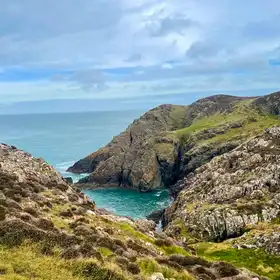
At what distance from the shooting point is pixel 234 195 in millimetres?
84875

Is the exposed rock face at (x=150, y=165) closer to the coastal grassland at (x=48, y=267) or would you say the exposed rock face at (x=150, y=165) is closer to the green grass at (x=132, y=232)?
the green grass at (x=132, y=232)

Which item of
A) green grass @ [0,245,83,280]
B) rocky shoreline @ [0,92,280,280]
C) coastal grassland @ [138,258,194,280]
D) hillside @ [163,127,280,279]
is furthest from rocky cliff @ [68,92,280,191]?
green grass @ [0,245,83,280]

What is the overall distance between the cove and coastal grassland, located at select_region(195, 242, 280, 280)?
66.5 m

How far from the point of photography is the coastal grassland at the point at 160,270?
75.9 ft

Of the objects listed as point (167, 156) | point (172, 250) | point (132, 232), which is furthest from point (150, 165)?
point (172, 250)

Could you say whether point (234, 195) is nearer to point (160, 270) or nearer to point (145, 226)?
point (145, 226)

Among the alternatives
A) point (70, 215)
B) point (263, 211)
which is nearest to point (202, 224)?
point (263, 211)

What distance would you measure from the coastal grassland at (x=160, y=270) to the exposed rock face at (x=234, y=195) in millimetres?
49569

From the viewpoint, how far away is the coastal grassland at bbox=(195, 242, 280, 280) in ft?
150

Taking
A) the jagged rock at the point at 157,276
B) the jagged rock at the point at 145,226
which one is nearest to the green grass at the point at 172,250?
the jagged rock at the point at 145,226

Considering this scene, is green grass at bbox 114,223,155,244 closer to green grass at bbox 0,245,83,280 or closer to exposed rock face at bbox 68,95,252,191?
green grass at bbox 0,245,83,280

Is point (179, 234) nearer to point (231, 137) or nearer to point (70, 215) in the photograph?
point (70, 215)

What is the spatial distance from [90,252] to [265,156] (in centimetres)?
8244

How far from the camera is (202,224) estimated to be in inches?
2931
